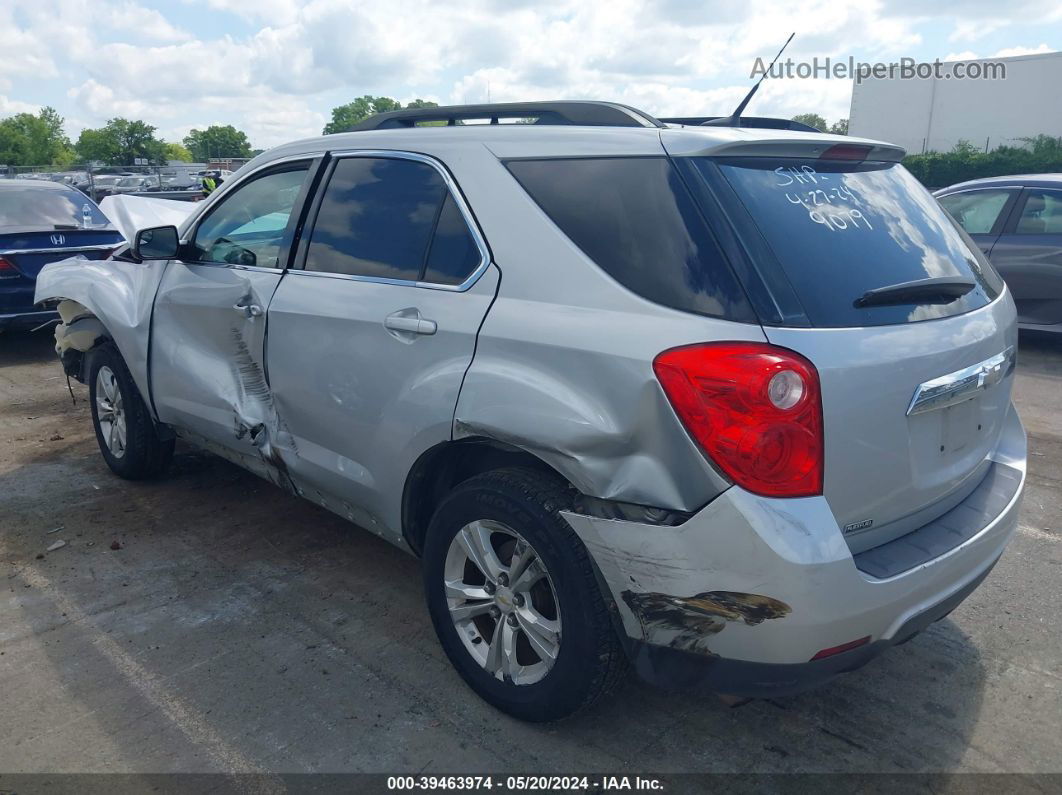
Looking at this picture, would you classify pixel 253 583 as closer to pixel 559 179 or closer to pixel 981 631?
pixel 559 179

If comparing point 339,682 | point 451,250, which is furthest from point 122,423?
point 451,250

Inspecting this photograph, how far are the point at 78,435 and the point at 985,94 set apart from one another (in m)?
55.0

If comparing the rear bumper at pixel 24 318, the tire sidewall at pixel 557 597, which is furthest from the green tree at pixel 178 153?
the tire sidewall at pixel 557 597

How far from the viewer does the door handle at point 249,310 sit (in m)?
3.75

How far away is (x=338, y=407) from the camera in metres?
3.35

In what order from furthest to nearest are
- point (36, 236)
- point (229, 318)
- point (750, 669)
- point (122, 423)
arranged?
point (36, 236), point (122, 423), point (229, 318), point (750, 669)

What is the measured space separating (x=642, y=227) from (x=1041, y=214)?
7.20 m

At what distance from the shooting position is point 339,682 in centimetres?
317

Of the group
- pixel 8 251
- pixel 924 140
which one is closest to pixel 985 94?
pixel 924 140

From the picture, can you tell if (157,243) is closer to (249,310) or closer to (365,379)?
(249,310)

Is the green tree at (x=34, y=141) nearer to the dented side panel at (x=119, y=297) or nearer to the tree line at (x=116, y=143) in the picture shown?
A: the tree line at (x=116, y=143)

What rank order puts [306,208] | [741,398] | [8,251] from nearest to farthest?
[741,398]
[306,208]
[8,251]

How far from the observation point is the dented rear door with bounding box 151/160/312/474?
379 cm

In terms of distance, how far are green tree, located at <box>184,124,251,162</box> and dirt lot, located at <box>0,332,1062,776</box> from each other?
359ft
